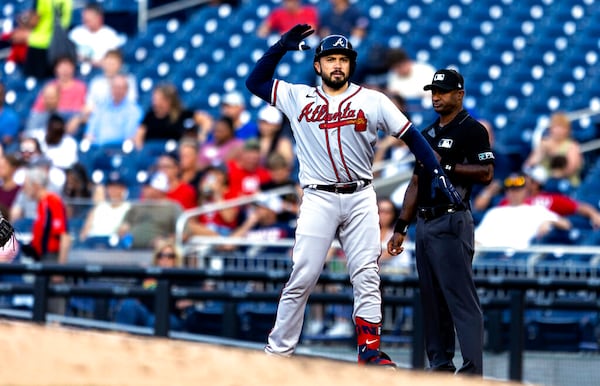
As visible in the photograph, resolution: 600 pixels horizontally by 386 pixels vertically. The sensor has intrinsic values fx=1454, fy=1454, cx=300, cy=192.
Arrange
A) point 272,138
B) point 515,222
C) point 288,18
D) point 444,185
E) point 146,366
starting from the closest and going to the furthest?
point 146,366 < point 444,185 < point 515,222 < point 272,138 < point 288,18

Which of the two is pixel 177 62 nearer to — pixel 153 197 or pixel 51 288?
pixel 153 197

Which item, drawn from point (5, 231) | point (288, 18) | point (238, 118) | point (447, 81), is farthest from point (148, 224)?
point (288, 18)

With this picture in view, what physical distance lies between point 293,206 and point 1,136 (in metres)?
4.75

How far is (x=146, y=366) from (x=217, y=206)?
7912mm

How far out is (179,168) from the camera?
14.0m

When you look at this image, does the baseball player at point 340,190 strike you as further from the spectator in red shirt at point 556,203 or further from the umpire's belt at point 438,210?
the spectator in red shirt at point 556,203

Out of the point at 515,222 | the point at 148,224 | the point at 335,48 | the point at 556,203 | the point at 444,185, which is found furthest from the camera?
the point at 556,203

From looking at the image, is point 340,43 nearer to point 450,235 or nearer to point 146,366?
point 450,235

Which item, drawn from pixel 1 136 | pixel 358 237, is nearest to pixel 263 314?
pixel 358 237

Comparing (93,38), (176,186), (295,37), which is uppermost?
(93,38)

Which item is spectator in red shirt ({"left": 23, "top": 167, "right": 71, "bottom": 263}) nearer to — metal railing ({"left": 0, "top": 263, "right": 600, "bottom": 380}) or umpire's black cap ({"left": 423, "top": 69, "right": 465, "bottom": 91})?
metal railing ({"left": 0, "top": 263, "right": 600, "bottom": 380})

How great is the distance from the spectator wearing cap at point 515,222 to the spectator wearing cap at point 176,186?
9.29ft

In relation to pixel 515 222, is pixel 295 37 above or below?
above

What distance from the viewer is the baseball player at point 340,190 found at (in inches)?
303
